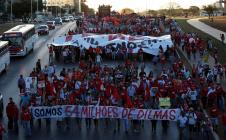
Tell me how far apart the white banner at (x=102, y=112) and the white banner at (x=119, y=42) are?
2214 cm

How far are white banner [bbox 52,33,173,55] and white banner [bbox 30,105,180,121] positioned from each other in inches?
871

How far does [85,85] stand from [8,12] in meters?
115

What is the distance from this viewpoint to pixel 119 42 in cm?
4388

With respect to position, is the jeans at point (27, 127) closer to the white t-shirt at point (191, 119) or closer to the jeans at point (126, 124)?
the jeans at point (126, 124)

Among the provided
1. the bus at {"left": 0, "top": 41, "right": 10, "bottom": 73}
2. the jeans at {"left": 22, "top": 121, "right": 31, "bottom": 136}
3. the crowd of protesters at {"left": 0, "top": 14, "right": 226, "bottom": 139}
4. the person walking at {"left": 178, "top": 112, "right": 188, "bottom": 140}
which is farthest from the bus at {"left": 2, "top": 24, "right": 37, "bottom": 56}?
the person walking at {"left": 178, "top": 112, "right": 188, "bottom": 140}

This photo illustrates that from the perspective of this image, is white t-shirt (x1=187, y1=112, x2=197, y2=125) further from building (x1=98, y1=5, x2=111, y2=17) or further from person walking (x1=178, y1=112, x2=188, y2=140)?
building (x1=98, y1=5, x2=111, y2=17)

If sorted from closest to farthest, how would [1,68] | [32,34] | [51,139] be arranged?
[51,139] < [1,68] < [32,34]

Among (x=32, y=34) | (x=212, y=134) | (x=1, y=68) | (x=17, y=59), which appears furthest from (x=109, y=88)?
(x=32, y=34)

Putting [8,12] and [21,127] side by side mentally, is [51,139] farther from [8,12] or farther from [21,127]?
[8,12]

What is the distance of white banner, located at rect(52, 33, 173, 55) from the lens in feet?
142

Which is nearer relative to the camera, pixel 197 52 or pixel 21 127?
pixel 21 127

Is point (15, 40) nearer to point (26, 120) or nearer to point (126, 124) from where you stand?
point (26, 120)

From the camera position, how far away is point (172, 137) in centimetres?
2016

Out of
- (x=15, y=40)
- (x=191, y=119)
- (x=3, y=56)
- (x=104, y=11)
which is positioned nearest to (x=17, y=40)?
(x=15, y=40)
